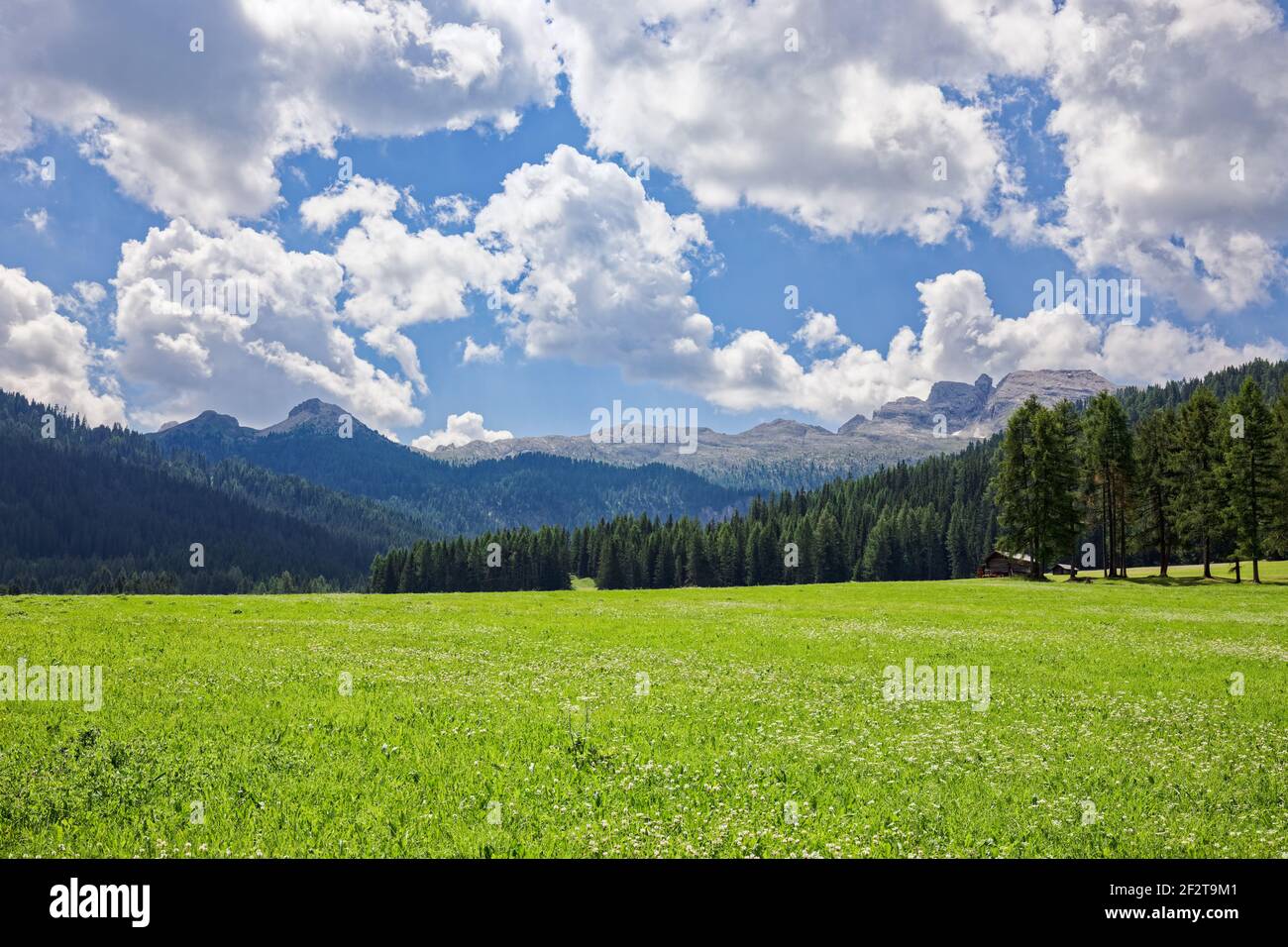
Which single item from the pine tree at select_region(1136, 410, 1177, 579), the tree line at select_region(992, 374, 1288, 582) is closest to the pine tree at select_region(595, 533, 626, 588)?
the tree line at select_region(992, 374, 1288, 582)

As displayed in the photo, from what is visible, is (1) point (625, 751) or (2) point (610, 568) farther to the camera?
(2) point (610, 568)

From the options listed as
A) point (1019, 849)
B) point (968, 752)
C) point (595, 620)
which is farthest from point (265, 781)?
point (595, 620)

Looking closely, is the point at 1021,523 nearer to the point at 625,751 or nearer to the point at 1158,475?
the point at 1158,475

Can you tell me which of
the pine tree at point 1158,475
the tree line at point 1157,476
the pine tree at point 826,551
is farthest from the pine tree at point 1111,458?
the pine tree at point 826,551

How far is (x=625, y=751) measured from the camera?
1327 centimetres

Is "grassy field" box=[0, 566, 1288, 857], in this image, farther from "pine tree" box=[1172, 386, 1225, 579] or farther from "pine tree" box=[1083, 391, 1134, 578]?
"pine tree" box=[1083, 391, 1134, 578]

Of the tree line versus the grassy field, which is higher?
the tree line

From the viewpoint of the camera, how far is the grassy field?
9.54 meters

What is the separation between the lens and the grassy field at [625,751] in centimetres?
954

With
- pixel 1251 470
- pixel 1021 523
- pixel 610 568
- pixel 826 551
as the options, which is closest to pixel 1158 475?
pixel 1251 470

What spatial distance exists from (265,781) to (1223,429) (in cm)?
8885

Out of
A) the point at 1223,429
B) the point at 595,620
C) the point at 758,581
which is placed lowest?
the point at 758,581

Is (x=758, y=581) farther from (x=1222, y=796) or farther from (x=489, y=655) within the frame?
(x=1222, y=796)

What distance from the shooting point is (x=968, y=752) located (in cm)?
1393
